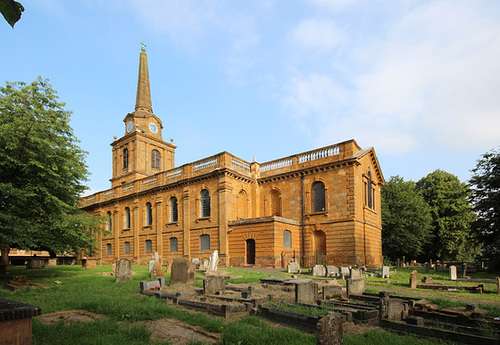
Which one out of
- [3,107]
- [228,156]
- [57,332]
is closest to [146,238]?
[228,156]

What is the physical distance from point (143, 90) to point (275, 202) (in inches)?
1051

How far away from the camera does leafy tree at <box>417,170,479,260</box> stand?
124 feet

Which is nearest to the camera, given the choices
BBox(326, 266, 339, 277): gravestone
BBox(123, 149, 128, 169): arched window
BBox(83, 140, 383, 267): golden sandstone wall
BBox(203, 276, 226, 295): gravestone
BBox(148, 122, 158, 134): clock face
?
BBox(203, 276, 226, 295): gravestone

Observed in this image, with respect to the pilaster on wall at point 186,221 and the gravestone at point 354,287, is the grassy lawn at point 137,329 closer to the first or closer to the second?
the gravestone at point 354,287

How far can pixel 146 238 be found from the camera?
35.1m

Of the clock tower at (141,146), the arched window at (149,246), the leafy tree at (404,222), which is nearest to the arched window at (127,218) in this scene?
the clock tower at (141,146)

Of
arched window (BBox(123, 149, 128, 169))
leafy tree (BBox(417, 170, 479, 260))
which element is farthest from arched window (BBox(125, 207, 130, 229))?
leafy tree (BBox(417, 170, 479, 260))

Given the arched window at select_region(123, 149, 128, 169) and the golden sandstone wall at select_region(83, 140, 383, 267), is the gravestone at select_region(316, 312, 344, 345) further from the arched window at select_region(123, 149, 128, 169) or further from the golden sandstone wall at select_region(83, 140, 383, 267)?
the arched window at select_region(123, 149, 128, 169)

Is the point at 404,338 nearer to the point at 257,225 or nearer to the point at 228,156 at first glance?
the point at 257,225

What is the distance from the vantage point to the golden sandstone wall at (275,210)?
977 inches

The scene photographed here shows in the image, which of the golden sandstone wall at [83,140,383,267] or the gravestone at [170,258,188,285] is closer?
the gravestone at [170,258,188,285]

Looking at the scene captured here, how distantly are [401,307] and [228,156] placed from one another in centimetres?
2211

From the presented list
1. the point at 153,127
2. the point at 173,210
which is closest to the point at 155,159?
the point at 153,127

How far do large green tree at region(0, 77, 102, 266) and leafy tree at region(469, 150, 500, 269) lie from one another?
25230 mm
